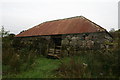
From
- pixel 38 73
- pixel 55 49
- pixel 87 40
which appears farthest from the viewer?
pixel 55 49

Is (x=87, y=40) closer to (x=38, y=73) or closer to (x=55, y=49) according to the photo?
(x=55, y=49)

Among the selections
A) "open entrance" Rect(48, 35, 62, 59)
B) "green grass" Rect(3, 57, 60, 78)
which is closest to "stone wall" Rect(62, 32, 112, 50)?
"open entrance" Rect(48, 35, 62, 59)

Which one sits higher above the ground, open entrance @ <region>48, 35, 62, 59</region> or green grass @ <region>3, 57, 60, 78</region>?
open entrance @ <region>48, 35, 62, 59</region>

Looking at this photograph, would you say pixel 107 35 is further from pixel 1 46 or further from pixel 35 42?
pixel 1 46

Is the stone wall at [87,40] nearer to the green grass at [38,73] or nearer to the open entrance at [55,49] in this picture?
the open entrance at [55,49]

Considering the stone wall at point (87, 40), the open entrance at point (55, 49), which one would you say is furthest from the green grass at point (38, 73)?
the stone wall at point (87, 40)

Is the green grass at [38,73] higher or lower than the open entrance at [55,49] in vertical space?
lower

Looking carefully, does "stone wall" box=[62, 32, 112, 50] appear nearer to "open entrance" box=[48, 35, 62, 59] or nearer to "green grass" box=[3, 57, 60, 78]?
"open entrance" box=[48, 35, 62, 59]

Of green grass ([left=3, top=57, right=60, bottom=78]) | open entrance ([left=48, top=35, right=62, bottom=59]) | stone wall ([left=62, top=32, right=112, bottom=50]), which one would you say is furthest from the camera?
open entrance ([left=48, top=35, right=62, bottom=59])

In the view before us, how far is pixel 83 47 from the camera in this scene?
35.4 feet

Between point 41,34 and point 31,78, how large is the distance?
9672 millimetres

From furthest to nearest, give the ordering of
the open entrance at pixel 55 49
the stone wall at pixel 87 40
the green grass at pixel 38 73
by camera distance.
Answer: the open entrance at pixel 55 49 < the stone wall at pixel 87 40 < the green grass at pixel 38 73

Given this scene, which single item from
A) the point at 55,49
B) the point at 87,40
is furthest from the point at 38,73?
the point at 87,40

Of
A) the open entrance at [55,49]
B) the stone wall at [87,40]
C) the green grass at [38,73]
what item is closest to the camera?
the green grass at [38,73]
